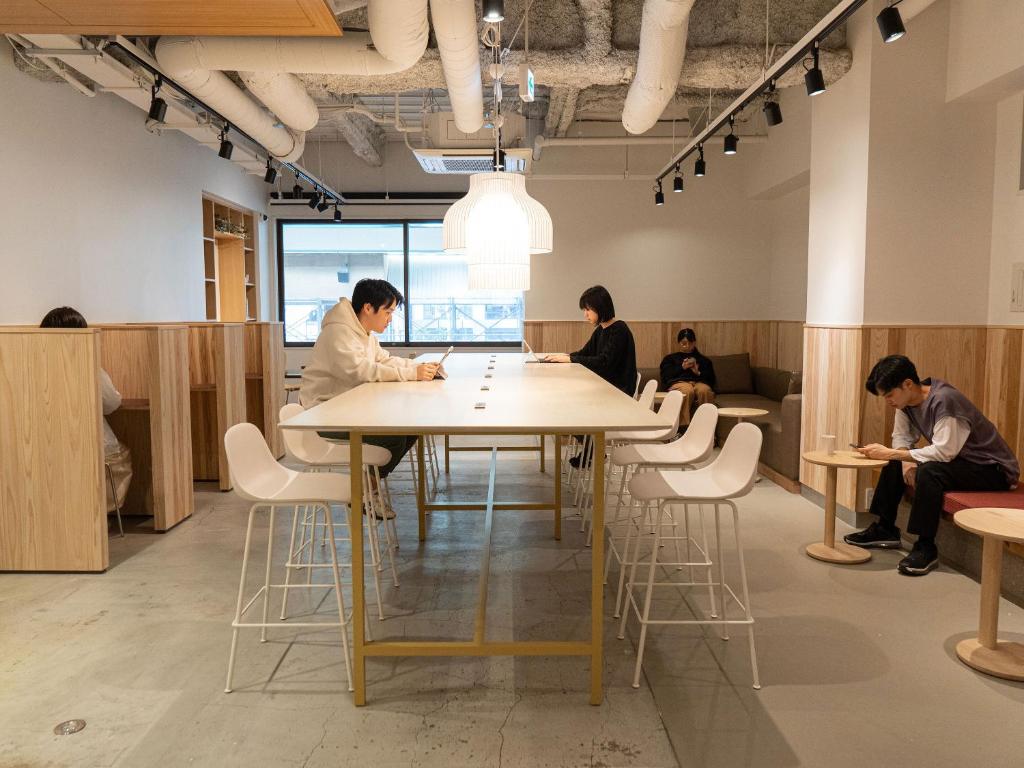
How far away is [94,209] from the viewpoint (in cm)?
636

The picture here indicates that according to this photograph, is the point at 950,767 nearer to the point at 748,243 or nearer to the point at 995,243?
the point at 995,243

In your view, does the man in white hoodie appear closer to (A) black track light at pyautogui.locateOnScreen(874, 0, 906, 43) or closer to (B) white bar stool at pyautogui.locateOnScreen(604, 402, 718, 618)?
(B) white bar stool at pyautogui.locateOnScreen(604, 402, 718, 618)

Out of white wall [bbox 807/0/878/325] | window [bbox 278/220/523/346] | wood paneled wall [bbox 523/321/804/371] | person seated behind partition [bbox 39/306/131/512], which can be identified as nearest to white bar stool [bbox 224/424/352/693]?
person seated behind partition [bbox 39/306/131/512]

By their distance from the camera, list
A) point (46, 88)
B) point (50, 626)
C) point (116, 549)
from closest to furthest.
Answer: point (50, 626) → point (116, 549) → point (46, 88)

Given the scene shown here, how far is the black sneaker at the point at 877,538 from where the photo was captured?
15.1 ft

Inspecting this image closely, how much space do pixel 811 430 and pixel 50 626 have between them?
15.8 feet

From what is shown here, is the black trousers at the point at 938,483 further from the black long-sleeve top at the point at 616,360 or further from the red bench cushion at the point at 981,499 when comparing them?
the black long-sleeve top at the point at 616,360

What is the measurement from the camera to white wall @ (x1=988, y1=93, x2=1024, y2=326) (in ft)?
15.6

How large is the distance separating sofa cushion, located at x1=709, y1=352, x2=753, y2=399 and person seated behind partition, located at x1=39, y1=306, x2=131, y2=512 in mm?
6001

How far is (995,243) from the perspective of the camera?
4.98m

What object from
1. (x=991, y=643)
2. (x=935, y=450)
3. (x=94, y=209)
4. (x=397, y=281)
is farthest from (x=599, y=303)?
(x=397, y=281)

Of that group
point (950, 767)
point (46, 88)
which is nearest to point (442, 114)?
point (46, 88)

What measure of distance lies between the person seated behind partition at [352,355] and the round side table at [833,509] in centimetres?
220

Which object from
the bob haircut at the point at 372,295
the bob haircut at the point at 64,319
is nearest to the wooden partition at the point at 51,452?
the bob haircut at the point at 64,319
